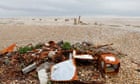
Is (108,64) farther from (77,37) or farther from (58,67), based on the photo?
(77,37)

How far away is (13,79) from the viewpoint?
10.3 meters

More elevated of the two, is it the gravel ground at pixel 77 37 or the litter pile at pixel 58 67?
the litter pile at pixel 58 67

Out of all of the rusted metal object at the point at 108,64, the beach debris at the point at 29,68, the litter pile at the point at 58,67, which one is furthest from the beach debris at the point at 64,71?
the rusted metal object at the point at 108,64

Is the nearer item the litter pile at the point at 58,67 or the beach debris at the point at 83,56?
the litter pile at the point at 58,67

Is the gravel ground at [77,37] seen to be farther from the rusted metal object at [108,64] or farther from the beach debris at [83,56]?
the beach debris at [83,56]

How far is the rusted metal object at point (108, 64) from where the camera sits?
33.2 ft

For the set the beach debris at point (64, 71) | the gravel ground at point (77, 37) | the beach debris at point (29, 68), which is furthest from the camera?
the gravel ground at point (77, 37)

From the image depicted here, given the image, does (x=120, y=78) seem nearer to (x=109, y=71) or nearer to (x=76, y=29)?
(x=109, y=71)

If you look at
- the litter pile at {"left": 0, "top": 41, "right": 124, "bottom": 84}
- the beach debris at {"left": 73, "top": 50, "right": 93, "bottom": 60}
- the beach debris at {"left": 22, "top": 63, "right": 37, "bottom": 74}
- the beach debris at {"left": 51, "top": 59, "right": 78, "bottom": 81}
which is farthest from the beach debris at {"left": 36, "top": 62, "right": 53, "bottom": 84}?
the beach debris at {"left": 73, "top": 50, "right": 93, "bottom": 60}

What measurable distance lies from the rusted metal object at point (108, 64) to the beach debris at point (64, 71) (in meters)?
0.87

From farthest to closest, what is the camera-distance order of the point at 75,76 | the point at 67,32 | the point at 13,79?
the point at 67,32
the point at 13,79
the point at 75,76

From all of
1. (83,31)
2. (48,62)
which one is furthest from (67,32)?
(48,62)

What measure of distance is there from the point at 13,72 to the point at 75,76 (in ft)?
7.16

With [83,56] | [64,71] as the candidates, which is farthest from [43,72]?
[83,56]
